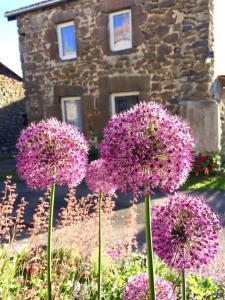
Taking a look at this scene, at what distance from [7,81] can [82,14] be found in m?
8.43

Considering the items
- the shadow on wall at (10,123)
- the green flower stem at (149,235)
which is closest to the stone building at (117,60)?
the shadow on wall at (10,123)

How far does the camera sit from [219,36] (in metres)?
11.4

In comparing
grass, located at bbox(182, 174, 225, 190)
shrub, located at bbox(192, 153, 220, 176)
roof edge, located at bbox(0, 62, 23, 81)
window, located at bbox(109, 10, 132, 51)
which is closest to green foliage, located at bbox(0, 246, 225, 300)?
grass, located at bbox(182, 174, 225, 190)

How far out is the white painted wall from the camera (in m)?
10.8

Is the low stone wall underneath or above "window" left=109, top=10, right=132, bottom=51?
underneath

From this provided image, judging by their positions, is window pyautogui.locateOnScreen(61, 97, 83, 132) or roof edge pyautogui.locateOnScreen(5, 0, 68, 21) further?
window pyautogui.locateOnScreen(61, 97, 83, 132)

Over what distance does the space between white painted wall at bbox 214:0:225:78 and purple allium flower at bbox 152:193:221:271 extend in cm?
970

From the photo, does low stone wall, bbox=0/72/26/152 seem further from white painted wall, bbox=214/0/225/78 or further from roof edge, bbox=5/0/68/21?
white painted wall, bbox=214/0/225/78

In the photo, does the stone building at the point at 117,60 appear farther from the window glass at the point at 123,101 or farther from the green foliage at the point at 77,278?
the green foliage at the point at 77,278

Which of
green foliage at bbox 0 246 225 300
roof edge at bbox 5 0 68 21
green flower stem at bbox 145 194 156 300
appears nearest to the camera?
green flower stem at bbox 145 194 156 300

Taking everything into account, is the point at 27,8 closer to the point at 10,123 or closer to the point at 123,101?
the point at 123,101

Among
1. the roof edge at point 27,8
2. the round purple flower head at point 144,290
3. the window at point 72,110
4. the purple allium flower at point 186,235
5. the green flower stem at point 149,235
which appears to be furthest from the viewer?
the window at point 72,110

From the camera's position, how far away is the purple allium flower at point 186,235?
5.95 feet

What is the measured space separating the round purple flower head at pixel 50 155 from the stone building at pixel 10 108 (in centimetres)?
1676
